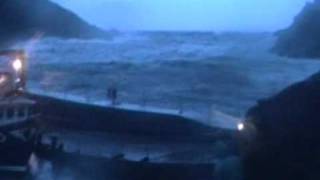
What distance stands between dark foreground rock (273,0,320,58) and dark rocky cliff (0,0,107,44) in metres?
30.4

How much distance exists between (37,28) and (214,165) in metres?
88.8

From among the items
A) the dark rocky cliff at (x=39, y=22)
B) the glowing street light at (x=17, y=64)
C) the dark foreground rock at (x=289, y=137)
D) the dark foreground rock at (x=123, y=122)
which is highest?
the dark rocky cliff at (x=39, y=22)

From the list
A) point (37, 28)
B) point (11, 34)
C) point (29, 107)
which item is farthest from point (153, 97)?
point (37, 28)

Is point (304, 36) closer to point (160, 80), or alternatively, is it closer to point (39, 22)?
point (39, 22)

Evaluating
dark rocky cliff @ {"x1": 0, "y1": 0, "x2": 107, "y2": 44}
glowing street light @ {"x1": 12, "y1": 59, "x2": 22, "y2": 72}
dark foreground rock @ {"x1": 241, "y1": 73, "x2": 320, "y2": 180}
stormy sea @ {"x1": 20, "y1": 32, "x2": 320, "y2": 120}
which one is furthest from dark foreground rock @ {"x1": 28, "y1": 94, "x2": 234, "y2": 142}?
dark rocky cliff @ {"x1": 0, "y1": 0, "x2": 107, "y2": 44}

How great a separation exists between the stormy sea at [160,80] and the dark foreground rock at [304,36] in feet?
8.46

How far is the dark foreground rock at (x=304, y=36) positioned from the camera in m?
90.2

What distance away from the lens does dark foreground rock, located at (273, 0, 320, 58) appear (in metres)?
90.2

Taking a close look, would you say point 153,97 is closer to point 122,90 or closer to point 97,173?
point 122,90

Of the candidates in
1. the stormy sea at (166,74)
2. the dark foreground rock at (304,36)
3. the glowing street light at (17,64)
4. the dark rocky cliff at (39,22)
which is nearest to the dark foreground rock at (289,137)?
the glowing street light at (17,64)

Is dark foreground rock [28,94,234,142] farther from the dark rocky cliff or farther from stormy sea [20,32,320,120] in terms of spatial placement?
the dark rocky cliff

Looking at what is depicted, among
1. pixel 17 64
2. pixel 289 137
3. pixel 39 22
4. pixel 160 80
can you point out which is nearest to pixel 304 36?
pixel 39 22

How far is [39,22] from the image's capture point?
101500 millimetres

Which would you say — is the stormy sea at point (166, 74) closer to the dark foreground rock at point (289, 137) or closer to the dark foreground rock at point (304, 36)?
the dark foreground rock at point (304, 36)
